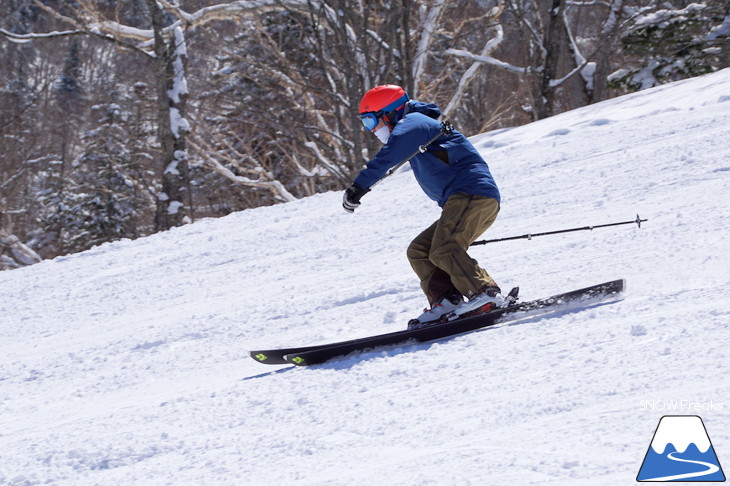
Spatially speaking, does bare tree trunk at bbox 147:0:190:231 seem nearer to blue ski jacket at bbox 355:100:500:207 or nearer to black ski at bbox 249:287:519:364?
black ski at bbox 249:287:519:364

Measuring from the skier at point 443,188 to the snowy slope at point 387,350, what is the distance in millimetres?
325

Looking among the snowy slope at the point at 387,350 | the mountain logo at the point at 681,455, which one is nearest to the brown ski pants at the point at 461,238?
the snowy slope at the point at 387,350

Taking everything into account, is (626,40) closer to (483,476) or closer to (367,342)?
(367,342)

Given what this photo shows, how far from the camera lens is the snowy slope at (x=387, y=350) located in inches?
121

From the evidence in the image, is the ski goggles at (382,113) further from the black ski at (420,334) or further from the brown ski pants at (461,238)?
the black ski at (420,334)

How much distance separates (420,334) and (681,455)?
6.59 ft

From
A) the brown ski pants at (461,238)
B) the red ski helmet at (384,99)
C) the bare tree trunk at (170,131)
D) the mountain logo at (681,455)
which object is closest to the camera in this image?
the mountain logo at (681,455)

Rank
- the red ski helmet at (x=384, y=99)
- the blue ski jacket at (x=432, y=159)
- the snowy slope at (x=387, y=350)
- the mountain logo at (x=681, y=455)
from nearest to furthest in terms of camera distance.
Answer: the mountain logo at (x=681, y=455) → the snowy slope at (x=387, y=350) → the blue ski jacket at (x=432, y=159) → the red ski helmet at (x=384, y=99)

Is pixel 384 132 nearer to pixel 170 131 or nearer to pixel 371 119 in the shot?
pixel 371 119

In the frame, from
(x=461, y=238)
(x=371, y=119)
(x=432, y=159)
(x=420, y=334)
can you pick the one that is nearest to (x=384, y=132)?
(x=371, y=119)

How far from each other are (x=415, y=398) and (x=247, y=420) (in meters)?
0.81

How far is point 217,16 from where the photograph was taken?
1565 cm

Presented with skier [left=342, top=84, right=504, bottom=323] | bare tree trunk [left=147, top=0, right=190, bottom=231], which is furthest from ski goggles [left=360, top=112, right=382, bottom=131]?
bare tree trunk [left=147, top=0, right=190, bottom=231]

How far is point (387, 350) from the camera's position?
14.7 ft
